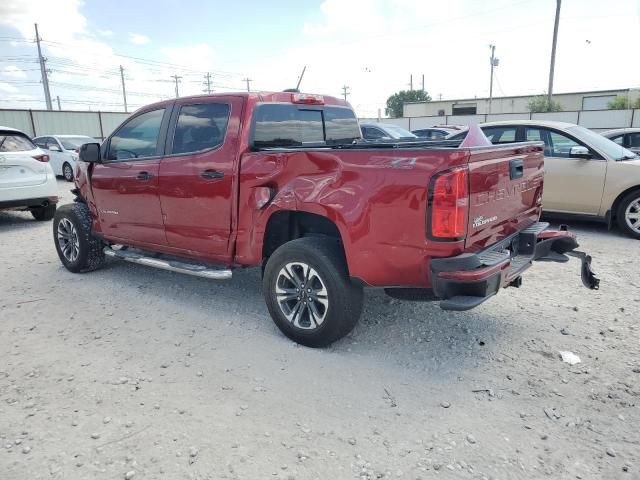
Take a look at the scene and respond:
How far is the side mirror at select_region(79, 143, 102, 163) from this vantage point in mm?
5199

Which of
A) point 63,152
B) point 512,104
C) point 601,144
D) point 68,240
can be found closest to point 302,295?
point 68,240

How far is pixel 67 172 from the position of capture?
15773 millimetres

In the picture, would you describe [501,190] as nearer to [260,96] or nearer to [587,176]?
[260,96]

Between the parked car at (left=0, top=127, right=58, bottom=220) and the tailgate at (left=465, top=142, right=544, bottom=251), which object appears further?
the parked car at (left=0, top=127, right=58, bottom=220)

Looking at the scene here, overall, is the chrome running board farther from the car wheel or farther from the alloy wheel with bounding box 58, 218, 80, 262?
the car wheel

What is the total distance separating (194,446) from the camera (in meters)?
2.60

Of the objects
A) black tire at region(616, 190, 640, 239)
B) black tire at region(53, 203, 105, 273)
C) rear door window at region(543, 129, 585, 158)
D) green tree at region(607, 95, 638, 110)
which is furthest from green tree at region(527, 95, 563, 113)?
black tire at region(53, 203, 105, 273)

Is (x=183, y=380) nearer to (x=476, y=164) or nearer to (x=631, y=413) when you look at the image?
(x=476, y=164)

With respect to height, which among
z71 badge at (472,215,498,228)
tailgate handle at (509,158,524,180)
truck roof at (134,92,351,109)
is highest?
truck roof at (134,92,351,109)

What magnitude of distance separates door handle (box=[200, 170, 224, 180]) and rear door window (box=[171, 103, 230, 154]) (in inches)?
9.3

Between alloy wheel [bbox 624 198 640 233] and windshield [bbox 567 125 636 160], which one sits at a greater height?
windshield [bbox 567 125 636 160]

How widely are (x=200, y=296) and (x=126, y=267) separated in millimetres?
1642

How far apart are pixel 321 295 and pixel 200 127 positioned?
6.38ft

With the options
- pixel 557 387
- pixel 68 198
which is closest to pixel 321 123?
pixel 557 387
